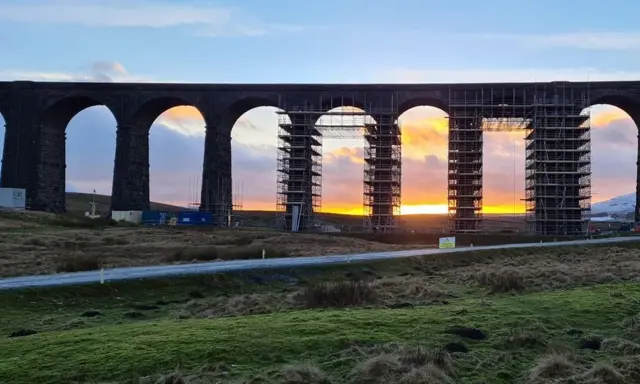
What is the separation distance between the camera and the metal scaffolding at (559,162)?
8062 cm

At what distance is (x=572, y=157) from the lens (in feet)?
269

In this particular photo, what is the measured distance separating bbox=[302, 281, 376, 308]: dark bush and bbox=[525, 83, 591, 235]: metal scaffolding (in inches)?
2420

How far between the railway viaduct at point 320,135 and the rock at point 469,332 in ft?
215

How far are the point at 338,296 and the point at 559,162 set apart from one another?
64976 millimetres

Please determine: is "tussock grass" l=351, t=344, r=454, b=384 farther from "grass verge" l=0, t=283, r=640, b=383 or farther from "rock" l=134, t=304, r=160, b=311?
"rock" l=134, t=304, r=160, b=311

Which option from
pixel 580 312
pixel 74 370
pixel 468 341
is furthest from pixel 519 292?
pixel 74 370

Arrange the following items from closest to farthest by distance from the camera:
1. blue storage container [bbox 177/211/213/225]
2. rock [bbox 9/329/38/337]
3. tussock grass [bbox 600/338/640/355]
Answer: tussock grass [bbox 600/338/640/355], rock [bbox 9/329/38/337], blue storage container [bbox 177/211/213/225]

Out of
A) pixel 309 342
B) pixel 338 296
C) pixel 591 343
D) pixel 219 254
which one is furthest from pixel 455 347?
pixel 219 254

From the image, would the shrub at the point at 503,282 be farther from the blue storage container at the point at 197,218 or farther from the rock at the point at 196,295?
the blue storage container at the point at 197,218

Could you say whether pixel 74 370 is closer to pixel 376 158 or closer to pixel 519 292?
pixel 519 292

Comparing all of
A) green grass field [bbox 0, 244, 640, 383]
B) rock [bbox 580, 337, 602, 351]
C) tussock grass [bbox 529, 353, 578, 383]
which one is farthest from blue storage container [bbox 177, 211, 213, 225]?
tussock grass [bbox 529, 353, 578, 383]

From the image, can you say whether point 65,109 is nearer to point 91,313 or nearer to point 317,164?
point 317,164

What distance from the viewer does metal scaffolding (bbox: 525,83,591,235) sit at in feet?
265

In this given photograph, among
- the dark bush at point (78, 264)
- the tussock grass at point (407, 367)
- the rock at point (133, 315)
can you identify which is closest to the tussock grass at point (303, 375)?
the tussock grass at point (407, 367)
